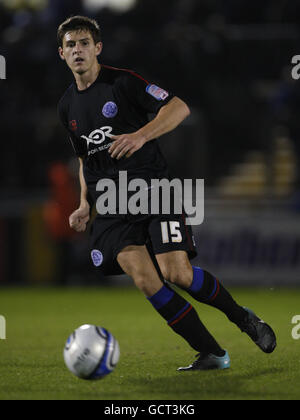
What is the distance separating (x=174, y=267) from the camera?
15.7ft

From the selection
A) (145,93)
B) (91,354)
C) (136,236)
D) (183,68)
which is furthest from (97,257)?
(183,68)

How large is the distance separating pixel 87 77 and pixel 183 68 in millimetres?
7600

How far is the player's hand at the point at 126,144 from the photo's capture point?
450 centimetres

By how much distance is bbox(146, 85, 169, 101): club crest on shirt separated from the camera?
486 centimetres

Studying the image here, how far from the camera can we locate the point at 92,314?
28.3 ft

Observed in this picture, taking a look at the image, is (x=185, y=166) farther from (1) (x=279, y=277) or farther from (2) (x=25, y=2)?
(2) (x=25, y=2)

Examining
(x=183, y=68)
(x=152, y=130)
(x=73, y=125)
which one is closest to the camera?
(x=152, y=130)

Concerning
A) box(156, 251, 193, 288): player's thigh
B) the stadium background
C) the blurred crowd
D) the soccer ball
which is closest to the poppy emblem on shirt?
box(156, 251, 193, 288): player's thigh

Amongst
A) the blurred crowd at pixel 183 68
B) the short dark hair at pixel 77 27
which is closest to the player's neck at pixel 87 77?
the short dark hair at pixel 77 27

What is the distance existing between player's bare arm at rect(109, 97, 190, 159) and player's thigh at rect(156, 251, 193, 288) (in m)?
0.63

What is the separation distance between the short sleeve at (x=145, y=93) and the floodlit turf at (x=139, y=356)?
154 cm

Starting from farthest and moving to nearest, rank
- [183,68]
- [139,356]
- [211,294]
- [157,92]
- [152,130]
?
1. [183,68]
2. [139,356]
3. [211,294]
4. [157,92]
5. [152,130]

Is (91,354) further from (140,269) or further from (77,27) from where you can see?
(77,27)

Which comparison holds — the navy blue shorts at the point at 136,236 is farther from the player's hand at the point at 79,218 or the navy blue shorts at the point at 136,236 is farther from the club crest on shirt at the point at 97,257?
the player's hand at the point at 79,218
